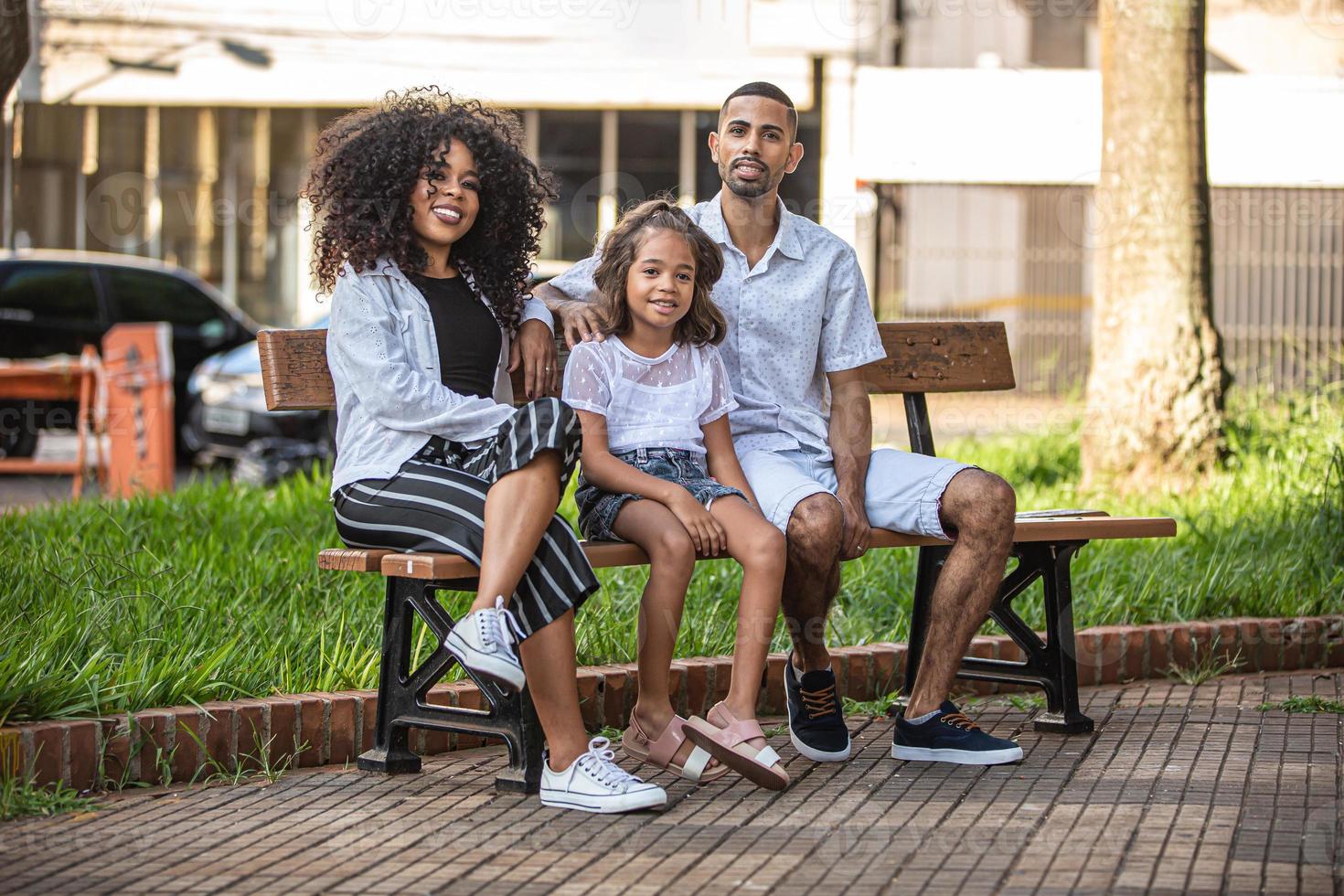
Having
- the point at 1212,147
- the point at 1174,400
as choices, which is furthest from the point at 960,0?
the point at 1174,400

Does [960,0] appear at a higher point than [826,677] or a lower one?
higher

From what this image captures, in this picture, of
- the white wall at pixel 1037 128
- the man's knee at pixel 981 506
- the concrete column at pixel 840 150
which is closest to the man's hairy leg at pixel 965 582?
the man's knee at pixel 981 506

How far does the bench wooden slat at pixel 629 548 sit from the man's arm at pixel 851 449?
0.40ft

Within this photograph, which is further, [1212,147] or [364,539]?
[1212,147]

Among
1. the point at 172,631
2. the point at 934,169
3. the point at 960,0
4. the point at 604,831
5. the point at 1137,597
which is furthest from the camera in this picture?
the point at 960,0

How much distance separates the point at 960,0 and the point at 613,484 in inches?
796

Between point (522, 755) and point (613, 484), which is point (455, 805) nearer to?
point (522, 755)

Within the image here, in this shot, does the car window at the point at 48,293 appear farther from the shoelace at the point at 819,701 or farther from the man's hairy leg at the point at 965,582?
the man's hairy leg at the point at 965,582

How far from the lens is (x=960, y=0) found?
23172 mm

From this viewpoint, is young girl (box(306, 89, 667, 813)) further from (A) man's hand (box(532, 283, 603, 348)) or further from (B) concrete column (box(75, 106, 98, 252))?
(B) concrete column (box(75, 106, 98, 252))

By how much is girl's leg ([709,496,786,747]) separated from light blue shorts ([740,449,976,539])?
0.15 meters

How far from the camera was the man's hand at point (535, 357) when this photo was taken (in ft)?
15.2

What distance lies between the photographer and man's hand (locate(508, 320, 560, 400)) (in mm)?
4633

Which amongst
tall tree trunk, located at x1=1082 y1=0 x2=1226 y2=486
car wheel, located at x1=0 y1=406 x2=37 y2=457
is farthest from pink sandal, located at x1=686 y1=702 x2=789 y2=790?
car wheel, located at x1=0 y1=406 x2=37 y2=457
